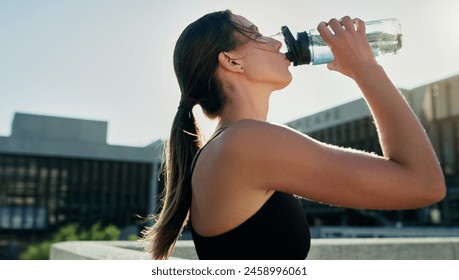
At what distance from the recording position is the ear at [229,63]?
168 cm

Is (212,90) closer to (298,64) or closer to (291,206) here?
(298,64)

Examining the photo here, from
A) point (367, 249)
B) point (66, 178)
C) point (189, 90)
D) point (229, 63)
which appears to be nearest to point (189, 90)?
point (189, 90)

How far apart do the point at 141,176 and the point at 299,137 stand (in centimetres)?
4940

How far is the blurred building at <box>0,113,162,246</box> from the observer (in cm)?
4316

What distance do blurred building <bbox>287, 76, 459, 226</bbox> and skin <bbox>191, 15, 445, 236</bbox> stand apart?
24.7 m

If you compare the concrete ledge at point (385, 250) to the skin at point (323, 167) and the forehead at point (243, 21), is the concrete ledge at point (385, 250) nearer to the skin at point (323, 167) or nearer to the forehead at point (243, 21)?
the forehead at point (243, 21)

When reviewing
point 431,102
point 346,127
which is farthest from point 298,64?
point 346,127

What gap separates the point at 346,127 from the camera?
38.5 metres

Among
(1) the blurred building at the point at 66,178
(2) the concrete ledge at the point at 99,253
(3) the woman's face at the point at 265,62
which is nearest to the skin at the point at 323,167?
(3) the woman's face at the point at 265,62

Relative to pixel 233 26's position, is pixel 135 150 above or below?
below

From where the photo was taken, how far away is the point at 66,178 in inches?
1815

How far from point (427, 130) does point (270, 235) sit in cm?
3096

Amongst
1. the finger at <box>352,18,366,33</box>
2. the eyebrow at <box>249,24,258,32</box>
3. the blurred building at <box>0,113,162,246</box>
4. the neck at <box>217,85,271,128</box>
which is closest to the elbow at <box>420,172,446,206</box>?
the finger at <box>352,18,366,33</box>

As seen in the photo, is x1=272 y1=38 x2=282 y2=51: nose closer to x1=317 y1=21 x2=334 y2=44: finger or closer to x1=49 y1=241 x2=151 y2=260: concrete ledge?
x1=317 y1=21 x2=334 y2=44: finger
